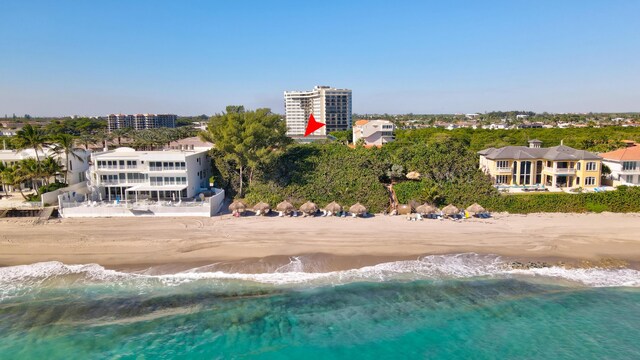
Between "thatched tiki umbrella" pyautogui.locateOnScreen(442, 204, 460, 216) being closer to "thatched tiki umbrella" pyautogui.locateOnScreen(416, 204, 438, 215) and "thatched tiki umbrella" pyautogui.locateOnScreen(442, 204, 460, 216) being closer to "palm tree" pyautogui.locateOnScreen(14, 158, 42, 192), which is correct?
"thatched tiki umbrella" pyautogui.locateOnScreen(416, 204, 438, 215)

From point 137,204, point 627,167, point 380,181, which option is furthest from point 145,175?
point 627,167

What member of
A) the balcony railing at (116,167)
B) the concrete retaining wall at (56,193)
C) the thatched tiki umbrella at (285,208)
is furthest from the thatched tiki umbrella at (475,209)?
the concrete retaining wall at (56,193)

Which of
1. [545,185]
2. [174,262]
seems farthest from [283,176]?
[545,185]

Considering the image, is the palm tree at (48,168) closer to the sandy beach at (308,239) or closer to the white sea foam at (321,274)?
the sandy beach at (308,239)

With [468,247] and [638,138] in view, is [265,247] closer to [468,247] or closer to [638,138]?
[468,247]

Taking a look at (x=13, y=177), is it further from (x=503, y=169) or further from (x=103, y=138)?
(x=503, y=169)

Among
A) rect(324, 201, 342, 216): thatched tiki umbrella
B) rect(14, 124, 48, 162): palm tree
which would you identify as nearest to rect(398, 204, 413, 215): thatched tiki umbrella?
rect(324, 201, 342, 216): thatched tiki umbrella
